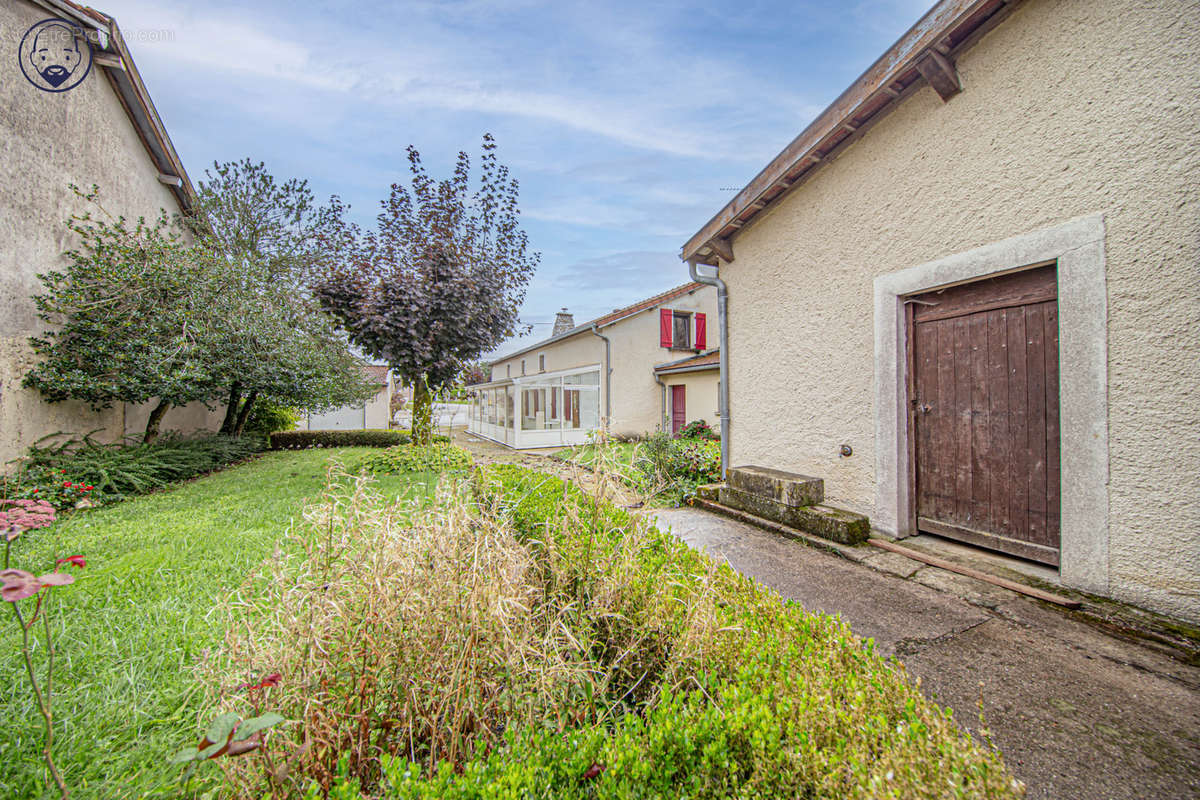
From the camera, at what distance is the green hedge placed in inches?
37.2

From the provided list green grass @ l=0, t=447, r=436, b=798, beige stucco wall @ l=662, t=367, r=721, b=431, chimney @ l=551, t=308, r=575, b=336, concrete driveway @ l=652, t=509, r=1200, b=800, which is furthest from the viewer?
chimney @ l=551, t=308, r=575, b=336

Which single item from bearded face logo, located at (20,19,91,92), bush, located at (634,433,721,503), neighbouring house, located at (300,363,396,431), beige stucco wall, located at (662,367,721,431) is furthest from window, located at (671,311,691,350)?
neighbouring house, located at (300,363,396,431)

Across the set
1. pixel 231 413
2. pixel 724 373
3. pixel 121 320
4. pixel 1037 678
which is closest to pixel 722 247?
pixel 724 373

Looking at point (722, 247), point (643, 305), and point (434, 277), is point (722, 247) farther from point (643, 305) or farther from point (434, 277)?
point (643, 305)

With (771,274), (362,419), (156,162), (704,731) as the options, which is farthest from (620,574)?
(362,419)

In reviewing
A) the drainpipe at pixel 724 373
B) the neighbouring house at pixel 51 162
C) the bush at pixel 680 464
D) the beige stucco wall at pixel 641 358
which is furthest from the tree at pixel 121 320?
the beige stucco wall at pixel 641 358

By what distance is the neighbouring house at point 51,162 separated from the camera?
5.58 m

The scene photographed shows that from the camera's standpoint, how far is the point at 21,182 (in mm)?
5684

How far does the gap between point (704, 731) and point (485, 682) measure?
0.71 meters

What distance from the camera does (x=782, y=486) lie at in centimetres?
423

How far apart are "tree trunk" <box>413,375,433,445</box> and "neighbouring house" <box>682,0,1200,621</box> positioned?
769cm

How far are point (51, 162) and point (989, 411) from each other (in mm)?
11542

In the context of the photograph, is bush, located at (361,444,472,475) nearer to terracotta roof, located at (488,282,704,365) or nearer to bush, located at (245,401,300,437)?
bush, located at (245,401,300,437)

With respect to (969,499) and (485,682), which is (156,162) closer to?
(485,682)
